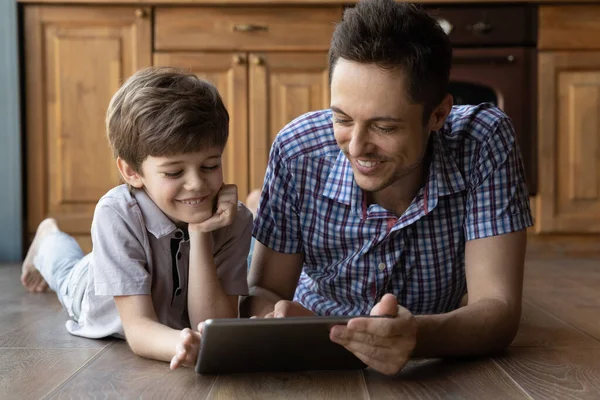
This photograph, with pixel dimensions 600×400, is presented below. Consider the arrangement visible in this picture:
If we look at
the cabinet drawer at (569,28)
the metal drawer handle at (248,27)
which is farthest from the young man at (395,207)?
the cabinet drawer at (569,28)

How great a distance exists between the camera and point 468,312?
4.21 ft

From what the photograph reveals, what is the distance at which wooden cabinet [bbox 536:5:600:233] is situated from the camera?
3.12 m

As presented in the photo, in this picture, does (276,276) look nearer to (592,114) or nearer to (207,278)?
(207,278)

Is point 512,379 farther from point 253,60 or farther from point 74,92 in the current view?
point 74,92

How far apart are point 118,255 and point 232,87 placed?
1826 mm

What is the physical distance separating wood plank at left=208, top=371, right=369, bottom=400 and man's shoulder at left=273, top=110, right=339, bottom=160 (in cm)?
44

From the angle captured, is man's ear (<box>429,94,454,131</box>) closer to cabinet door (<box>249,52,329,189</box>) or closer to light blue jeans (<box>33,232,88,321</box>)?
light blue jeans (<box>33,232,88,321</box>)

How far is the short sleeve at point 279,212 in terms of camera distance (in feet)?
5.02

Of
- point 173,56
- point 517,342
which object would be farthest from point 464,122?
point 173,56

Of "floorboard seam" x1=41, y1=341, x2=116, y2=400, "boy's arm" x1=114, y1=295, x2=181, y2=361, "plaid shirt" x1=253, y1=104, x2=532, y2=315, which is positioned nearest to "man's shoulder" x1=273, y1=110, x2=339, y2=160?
"plaid shirt" x1=253, y1=104, x2=532, y2=315

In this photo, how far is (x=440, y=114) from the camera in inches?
54.7

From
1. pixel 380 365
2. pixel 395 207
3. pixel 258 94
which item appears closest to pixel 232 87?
pixel 258 94

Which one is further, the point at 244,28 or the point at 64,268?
the point at 244,28

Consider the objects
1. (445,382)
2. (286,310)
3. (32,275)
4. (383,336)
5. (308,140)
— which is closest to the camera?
(383,336)
